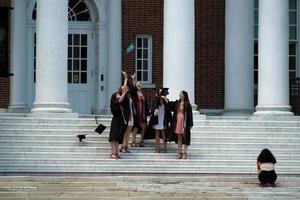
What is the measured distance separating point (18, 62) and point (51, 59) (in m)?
6.12

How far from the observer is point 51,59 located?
23594 millimetres

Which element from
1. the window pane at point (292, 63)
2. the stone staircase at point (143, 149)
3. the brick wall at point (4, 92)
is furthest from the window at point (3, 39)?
the window pane at point (292, 63)

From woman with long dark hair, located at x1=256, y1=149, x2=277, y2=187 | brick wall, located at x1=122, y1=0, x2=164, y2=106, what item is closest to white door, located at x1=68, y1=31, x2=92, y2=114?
brick wall, located at x1=122, y1=0, x2=164, y2=106

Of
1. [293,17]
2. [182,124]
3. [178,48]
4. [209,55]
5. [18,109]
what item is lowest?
[182,124]

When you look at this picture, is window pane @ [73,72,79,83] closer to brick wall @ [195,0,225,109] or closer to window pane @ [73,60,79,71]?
window pane @ [73,60,79,71]

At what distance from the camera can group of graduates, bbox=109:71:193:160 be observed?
71.7 feet

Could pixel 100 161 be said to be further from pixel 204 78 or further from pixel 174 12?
pixel 204 78

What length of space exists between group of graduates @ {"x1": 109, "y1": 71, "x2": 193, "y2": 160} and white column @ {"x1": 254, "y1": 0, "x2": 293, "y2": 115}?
3.59 m

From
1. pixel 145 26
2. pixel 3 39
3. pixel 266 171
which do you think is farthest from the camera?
pixel 145 26

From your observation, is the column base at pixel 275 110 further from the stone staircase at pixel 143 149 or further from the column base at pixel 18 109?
the column base at pixel 18 109

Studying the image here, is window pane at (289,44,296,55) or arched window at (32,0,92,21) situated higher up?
arched window at (32,0,92,21)

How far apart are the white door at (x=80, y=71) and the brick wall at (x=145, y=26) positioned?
50.1 inches

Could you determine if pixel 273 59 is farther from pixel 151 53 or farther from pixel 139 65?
pixel 139 65

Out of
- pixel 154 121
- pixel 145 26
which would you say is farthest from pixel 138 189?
pixel 145 26
